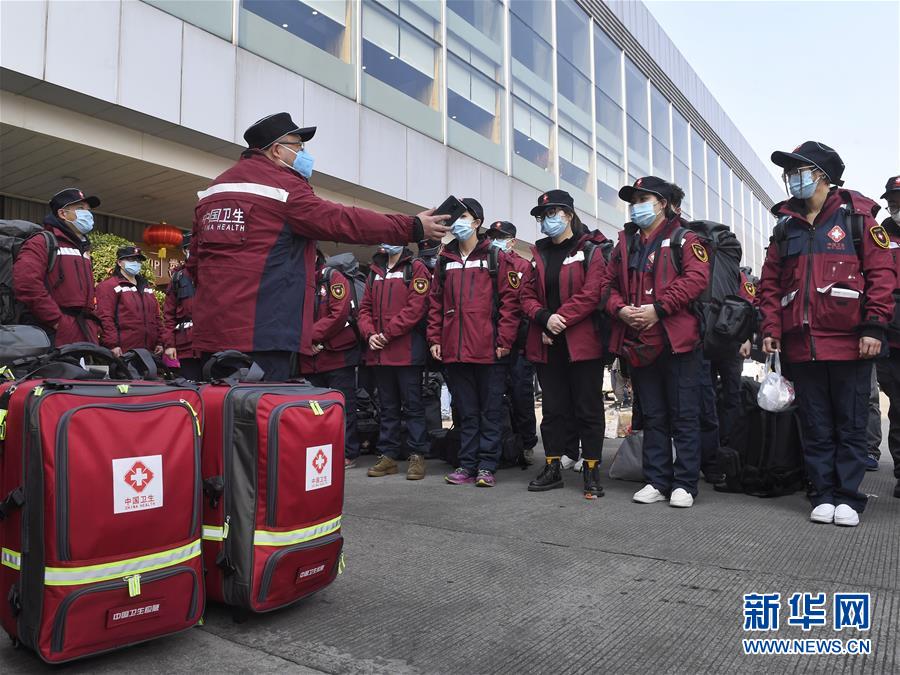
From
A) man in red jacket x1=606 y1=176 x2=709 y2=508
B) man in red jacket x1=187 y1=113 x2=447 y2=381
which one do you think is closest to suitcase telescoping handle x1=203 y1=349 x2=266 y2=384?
man in red jacket x1=187 y1=113 x2=447 y2=381

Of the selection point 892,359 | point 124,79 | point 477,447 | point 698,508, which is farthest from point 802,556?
point 124,79

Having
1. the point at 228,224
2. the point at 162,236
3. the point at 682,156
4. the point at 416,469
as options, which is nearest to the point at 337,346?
the point at 416,469

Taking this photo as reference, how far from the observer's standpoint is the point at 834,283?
3.71m

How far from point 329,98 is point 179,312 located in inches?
239

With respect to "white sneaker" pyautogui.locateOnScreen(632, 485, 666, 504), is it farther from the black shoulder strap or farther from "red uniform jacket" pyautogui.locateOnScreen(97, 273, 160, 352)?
"red uniform jacket" pyautogui.locateOnScreen(97, 273, 160, 352)

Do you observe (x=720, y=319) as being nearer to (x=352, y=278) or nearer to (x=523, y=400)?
(x=523, y=400)

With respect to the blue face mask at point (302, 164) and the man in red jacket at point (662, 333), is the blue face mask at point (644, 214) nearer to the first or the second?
the man in red jacket at point (662, 333)

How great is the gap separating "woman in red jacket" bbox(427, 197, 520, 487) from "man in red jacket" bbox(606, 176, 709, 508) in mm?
857

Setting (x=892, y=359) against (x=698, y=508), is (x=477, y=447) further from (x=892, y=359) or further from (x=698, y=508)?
(x=892, y=359)

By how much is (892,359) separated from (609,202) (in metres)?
18.3

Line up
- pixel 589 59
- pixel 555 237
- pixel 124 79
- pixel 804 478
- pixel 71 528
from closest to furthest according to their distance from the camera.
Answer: pixel 71 528
pixel 804 478
pixel 555 237
pixel 124 79
pixel 589 59

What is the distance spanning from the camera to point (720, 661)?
77.5 inches

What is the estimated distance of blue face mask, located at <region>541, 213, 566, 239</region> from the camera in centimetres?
486

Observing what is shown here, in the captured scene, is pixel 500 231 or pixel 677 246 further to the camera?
pixel 500 231
